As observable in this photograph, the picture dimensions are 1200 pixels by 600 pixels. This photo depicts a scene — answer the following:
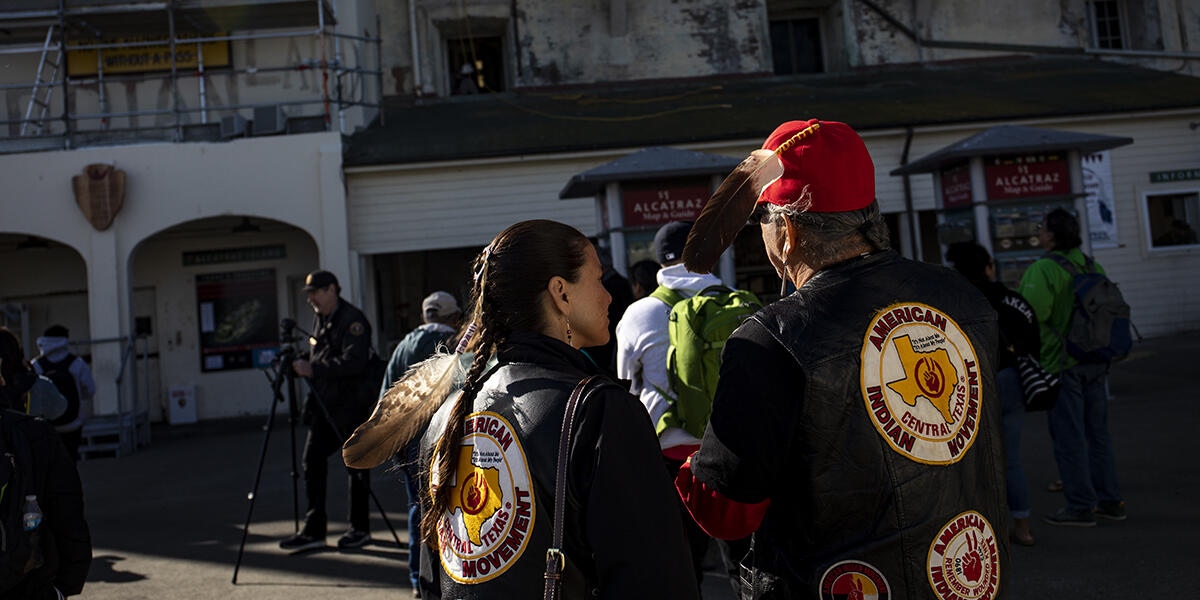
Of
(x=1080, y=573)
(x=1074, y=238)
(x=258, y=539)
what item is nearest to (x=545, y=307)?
(x=1080, y=573)

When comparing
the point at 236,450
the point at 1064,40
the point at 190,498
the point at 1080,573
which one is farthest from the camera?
Result: the point at 1064,40

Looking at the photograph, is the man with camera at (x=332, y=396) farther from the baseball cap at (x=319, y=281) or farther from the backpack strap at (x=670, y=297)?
the backpack strap at (x=670, y=297)

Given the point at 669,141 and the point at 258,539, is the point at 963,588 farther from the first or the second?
the point at 669,141

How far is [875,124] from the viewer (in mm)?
15391

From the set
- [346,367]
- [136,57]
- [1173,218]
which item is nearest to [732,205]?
[346,367]

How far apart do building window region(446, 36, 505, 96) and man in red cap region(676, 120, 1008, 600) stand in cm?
1766

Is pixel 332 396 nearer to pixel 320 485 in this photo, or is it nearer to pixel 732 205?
pixel 320 485

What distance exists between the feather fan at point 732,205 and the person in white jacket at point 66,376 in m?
7.90

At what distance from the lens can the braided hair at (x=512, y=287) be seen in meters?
1.96

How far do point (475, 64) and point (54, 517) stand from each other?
1673cm

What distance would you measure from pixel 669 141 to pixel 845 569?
13.5m

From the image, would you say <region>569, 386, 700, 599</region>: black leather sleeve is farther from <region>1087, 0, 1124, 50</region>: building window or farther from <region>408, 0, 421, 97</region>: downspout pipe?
<region>1087, 0, 1124, 50</region>: building window

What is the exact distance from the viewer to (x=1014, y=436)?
589cm

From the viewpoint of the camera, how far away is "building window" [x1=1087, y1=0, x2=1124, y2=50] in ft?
67.1
